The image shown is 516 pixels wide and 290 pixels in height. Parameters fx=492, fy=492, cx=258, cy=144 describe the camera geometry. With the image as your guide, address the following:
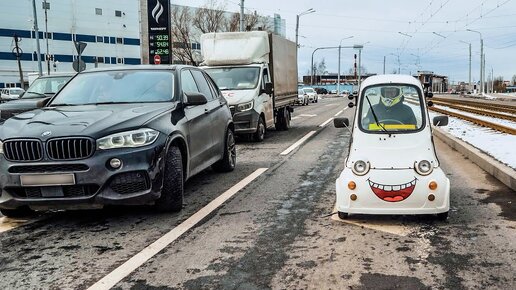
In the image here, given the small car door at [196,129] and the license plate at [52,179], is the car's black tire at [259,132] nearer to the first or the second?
the small car door at [196,129]

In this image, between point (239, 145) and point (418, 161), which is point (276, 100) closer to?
point (239, 145)

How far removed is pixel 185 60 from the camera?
5234cm

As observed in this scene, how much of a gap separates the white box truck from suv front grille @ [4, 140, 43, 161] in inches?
298

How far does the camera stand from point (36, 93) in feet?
41.8

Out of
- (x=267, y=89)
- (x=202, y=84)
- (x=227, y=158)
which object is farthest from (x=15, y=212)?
(x=267, y=89)

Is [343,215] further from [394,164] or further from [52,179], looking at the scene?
[52,179]

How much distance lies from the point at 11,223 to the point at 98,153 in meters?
1.44

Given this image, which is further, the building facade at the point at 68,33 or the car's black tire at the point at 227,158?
the building facade at the point at 68,33

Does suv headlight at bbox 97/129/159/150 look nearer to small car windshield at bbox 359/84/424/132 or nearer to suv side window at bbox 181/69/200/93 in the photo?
suv side window at bbox 181/69/200/93

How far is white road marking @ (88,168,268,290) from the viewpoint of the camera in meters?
3.64

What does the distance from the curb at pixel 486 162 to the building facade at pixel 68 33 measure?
59602 mm

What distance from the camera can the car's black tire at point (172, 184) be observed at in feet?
17.3

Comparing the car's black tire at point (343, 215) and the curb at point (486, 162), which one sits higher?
the curb at point (486, 162)

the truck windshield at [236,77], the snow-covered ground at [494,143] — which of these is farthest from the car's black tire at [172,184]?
the truck windshield at [236,77]
